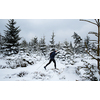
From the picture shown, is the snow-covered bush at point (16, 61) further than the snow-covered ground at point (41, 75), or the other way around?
the snow-covered bush at point (16, 61)

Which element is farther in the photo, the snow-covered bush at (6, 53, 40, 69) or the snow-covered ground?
the snow-covered bush at (6, 53, 40, 69)

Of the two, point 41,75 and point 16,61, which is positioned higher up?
point 16,61

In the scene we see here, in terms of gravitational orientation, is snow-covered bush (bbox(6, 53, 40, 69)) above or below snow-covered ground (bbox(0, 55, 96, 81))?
above

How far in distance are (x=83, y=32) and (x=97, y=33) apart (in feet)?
2.05

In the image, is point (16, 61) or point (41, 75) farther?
point (16, 61)

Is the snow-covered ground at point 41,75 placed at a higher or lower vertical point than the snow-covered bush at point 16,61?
lower
